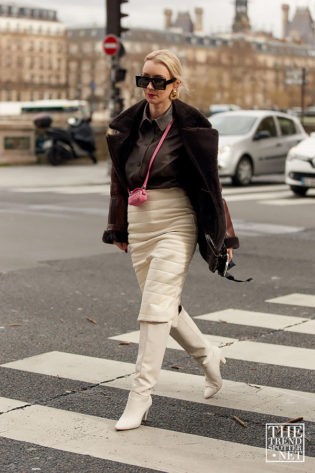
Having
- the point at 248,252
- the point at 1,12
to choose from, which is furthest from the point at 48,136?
the point at 1,12

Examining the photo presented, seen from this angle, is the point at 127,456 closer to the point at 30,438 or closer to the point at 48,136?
the point at 30,438

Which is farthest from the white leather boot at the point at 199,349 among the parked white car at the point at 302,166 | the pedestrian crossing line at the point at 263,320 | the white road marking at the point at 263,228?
the parked white car at the point at 302,166

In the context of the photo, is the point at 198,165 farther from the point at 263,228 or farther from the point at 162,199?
the point at 263,228

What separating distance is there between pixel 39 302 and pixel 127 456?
3.81 meters

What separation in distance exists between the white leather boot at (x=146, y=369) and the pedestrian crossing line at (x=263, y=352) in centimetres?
148

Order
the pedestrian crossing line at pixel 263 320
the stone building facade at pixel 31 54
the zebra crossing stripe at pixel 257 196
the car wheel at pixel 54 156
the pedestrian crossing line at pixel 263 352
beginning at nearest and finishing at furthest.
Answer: the pedestrian crossing line at pixel 263 352, the pedestrian crossing line at pixel 263 320, the zebra crossing stripe at pixel 257 196, the car wheel at pixel 54 156, the stone building facade at pixel 31 54

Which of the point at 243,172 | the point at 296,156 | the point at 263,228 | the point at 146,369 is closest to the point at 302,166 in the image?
the point at 296,156

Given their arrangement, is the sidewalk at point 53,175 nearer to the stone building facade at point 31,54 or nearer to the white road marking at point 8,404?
the white road marking at point 8,404

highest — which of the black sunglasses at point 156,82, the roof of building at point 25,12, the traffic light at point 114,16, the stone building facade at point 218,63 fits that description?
the roof of building at point 25,12

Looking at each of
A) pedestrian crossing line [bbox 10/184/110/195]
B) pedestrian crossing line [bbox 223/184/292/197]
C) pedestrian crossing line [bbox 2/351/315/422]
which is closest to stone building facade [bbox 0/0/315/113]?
pedestrian crossing line [bbox 223/184/292/197]

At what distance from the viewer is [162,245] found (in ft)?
14.5

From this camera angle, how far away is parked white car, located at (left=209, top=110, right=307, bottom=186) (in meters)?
20.7

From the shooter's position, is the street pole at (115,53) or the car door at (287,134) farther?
the car door at (287,134)

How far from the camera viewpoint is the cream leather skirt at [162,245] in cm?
437
